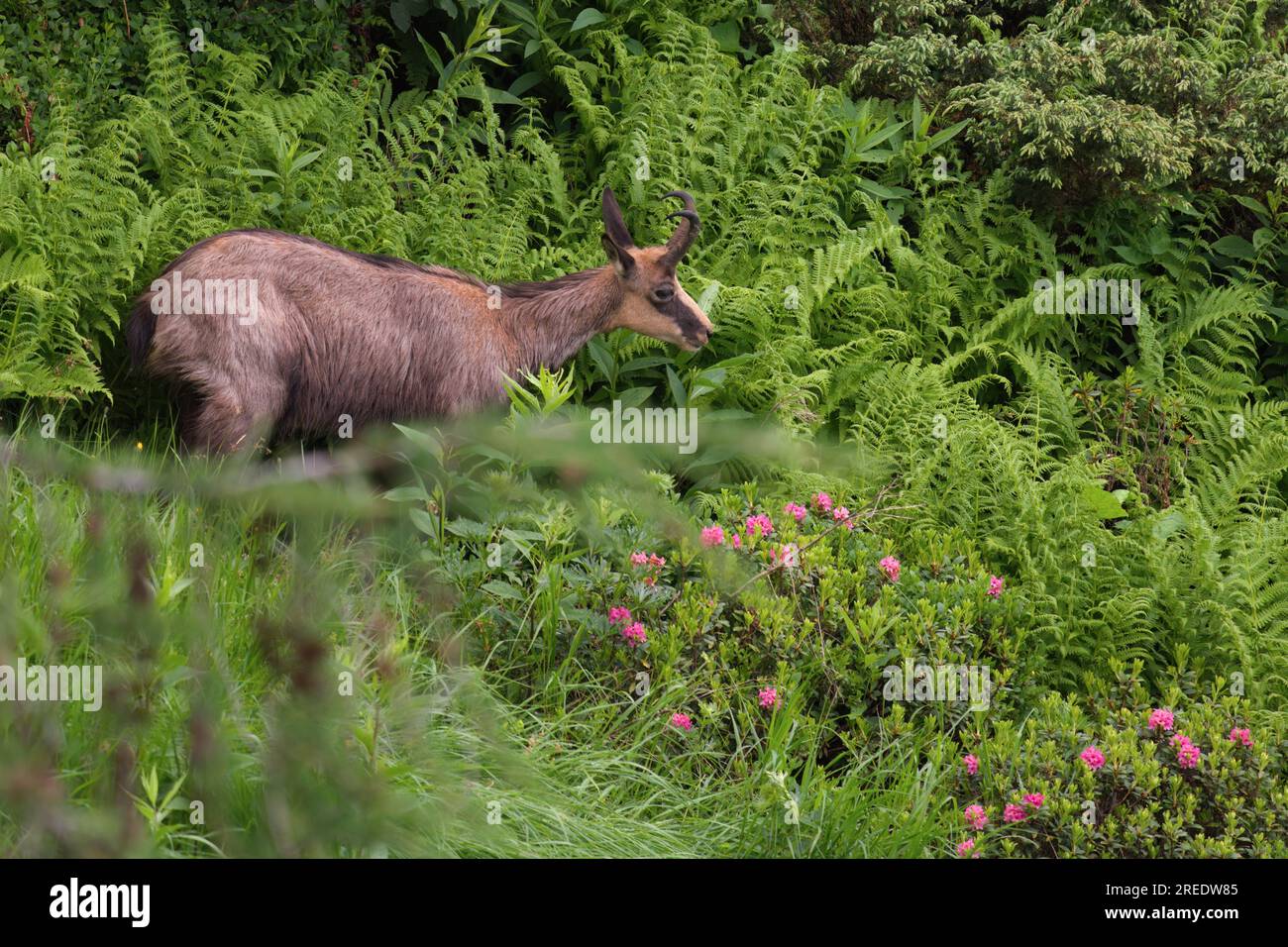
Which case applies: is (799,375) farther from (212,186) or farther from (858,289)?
(212,186)

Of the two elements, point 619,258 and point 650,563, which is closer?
point 650,563

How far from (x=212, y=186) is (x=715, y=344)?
3.05 meters

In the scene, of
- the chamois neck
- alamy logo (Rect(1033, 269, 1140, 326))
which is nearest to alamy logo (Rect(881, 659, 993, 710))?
the chamois neck

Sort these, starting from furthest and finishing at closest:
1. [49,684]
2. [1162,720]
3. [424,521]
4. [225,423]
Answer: [225,423] → [424,521] → [1162,720] → [49,684]

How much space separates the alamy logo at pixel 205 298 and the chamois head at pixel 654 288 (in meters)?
1.93

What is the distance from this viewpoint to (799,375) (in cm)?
780

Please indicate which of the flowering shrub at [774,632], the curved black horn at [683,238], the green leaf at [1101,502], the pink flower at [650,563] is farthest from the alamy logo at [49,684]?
the green leaf at [1101,502]

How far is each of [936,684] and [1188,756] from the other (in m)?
0.98

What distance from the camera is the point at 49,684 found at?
8.69 ft

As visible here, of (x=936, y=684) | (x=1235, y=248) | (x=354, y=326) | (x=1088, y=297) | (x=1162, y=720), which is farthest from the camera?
(x=1235, y=248)

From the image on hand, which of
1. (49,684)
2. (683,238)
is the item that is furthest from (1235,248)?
(49,684)

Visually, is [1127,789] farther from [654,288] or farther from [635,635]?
[654,288]

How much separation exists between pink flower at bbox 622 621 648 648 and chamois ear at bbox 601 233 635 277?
100 inches
